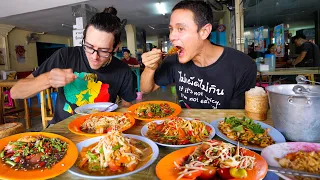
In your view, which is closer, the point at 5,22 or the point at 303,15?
the point at 303,15

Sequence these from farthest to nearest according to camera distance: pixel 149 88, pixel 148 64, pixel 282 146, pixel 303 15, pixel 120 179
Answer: pixel 303 15 < pixel 149 88 < pixel 148 64 < pixel 282 146 < pixel 120 179

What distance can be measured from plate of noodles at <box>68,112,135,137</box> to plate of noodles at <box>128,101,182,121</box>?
0.34 feet

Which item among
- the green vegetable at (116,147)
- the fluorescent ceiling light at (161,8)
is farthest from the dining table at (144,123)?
the fluorescent ceiling light at (161,8)

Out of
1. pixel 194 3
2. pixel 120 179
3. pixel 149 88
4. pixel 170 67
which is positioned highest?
pixel 194 3

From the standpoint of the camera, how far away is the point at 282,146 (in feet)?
2.94

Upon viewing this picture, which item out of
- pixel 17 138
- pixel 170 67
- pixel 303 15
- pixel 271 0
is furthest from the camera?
pixel 303 15

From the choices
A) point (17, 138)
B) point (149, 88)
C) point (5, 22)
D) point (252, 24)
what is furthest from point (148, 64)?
point (5, 22)

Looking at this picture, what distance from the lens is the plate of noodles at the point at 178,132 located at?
106 cm

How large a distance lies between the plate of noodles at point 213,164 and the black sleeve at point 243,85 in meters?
1.15

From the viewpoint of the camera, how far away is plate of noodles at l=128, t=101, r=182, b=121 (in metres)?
1.49

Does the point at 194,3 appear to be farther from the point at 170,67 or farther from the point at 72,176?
the point at 72,176

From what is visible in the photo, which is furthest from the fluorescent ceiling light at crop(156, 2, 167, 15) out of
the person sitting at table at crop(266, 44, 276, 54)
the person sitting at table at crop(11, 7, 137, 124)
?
the person sitting at table at crop(11, 7, 137, 124)

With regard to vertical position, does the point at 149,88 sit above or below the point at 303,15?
below

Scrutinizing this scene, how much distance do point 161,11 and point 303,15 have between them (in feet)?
18.2
